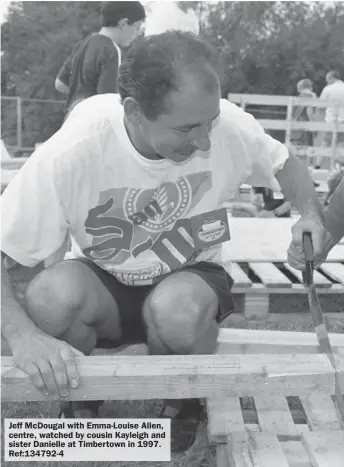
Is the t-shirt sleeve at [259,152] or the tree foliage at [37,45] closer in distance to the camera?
the t-shirt sleeve at [259,152]

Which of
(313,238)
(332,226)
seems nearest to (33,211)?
(313,238)

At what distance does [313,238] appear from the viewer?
5.78 feet

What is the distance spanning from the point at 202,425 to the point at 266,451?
43 centimetres

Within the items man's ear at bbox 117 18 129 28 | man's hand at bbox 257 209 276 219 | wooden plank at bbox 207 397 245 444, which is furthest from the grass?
man's hand at bbox 257 209 276 219

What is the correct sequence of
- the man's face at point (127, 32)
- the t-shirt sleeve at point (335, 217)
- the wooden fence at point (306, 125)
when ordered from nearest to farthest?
the t-shirt sleeve at point (335, 217) → the man's face at point (127, 32) → the wooden fence at point (306, 125)

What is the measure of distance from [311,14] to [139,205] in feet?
53.7

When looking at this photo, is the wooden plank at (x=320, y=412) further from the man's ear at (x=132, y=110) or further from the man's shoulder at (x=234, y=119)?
the man's ear at (x=132, y=110)

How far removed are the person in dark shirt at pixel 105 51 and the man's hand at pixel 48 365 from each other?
6.51ft

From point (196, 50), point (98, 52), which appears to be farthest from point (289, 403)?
point (98, 52)

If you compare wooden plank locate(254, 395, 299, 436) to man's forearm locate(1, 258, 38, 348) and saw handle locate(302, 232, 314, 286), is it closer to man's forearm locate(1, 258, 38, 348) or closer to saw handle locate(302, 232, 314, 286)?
saw handle locate(302, 232, 314, 286)

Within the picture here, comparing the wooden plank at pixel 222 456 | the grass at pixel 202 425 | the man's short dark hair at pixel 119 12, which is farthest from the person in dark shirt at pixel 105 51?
the wooden plank at pixel 222 456

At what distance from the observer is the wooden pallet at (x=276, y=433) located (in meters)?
1.54

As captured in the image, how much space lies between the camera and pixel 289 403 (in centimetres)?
207

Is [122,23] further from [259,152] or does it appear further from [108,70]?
[259,152]
